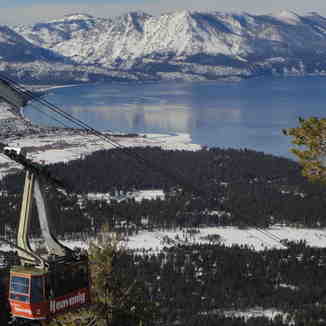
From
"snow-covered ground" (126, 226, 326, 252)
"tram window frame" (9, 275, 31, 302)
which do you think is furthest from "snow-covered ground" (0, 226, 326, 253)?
"tram window frame" (9, 275, 31, 302)

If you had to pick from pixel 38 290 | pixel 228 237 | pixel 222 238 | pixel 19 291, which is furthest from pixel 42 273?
pixel 228 237

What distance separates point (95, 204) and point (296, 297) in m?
43.8

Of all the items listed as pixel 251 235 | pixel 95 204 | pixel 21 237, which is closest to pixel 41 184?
pixel 21 237

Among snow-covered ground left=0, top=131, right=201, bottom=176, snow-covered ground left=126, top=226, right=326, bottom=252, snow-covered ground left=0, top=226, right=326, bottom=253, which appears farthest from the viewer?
snow-covered ground left=0, top=131, right=201, bottom=176

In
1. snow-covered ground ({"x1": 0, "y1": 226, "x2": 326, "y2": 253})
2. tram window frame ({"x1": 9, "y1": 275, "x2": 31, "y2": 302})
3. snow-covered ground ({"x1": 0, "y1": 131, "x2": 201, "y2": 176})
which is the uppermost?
tram window frame ({"x1": 9, "y1": 275, "x2": 31, "y2": 302})

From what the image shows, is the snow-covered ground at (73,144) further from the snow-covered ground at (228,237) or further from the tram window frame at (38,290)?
the tram window frame at (38,290)

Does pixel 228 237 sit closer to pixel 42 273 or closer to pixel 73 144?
pixel 42 273

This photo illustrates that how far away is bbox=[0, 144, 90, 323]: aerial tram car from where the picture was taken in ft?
58.4

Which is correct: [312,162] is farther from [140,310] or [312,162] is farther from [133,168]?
[133,168]

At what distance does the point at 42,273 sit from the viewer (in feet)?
58.3

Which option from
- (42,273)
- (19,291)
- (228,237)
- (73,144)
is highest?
(42,273)

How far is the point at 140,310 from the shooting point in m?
22.9

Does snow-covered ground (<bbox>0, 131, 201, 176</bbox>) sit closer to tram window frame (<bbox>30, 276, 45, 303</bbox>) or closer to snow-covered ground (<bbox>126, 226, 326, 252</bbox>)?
snow-covered ground (<bbox>126, 226, 326, 252</bbox>)

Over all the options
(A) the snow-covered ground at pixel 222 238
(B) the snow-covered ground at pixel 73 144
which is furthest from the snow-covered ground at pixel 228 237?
(B) the snow-covered ground at pixel 73 144
